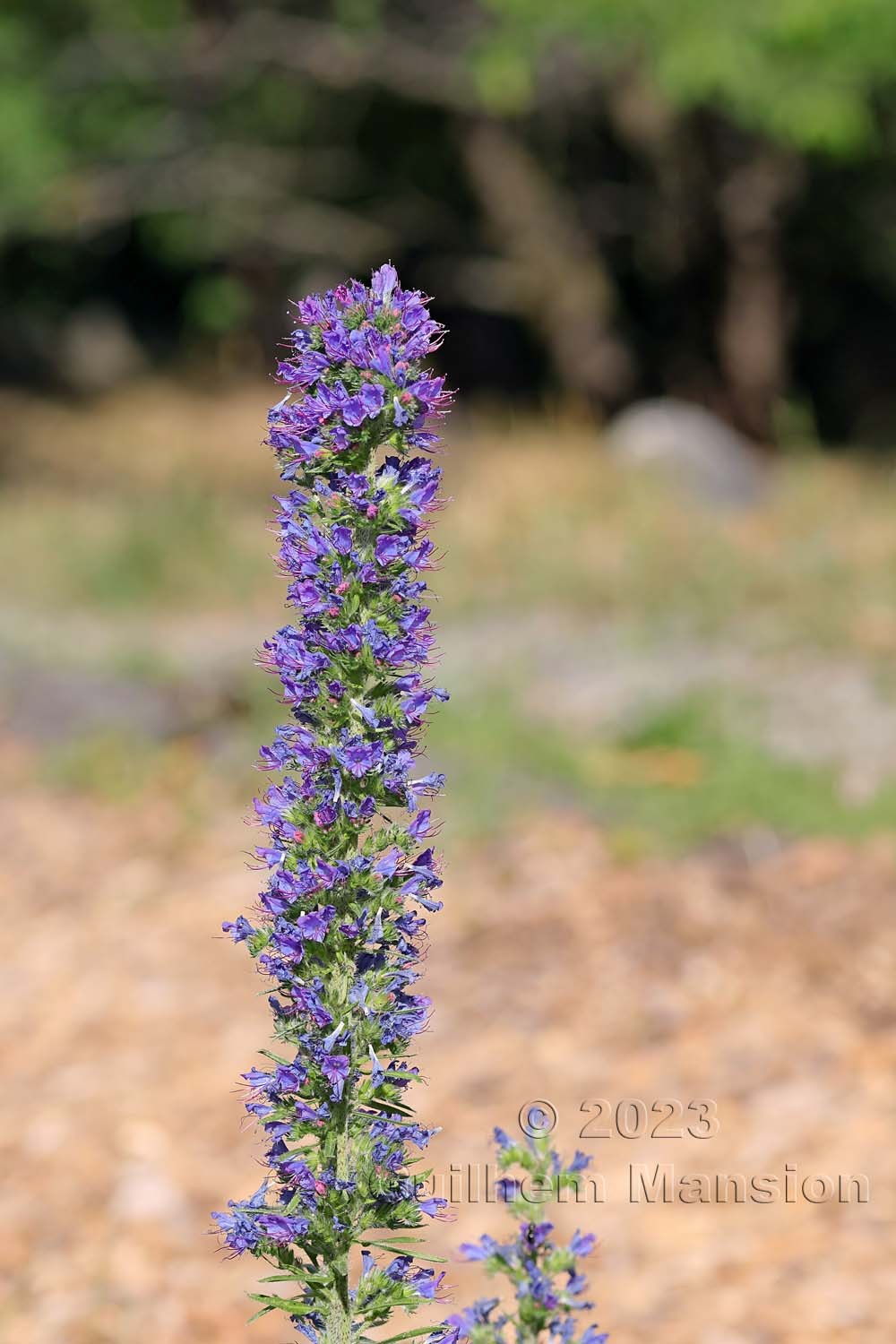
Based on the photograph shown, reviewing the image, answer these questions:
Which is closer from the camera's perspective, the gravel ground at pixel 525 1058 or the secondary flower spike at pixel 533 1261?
the secondary flower spike at pixel 533 1261

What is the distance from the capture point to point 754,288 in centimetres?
1558

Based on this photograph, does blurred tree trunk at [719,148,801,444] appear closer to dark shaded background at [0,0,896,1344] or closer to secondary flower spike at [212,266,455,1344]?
dark shaded background at [0,0,896,1344]

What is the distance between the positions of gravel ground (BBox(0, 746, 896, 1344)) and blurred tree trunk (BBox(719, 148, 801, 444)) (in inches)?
411

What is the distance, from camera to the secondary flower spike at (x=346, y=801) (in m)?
1.86

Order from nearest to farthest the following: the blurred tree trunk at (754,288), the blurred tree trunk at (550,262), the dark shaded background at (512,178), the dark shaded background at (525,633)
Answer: the dark shaded background at (525,633)
the dark shaded background at (512,178)
the blurred tree trunk at (754,288)
the blurred tree trunk at (550,262)

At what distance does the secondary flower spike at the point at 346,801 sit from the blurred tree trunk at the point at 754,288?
14144 mm

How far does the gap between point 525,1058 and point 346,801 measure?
306cm

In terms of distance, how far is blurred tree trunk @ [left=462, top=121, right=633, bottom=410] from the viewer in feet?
52.4

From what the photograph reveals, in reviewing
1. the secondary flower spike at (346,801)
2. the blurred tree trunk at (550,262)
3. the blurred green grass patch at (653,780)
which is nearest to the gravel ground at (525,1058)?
the blurred green grass patch at (653,780)

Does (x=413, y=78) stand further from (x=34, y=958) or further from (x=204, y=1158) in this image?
(x=204, y=1158)

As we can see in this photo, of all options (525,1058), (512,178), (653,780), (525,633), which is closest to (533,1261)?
(525,1058)

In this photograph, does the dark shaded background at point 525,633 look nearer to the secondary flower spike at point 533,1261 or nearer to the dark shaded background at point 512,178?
the dark shaded background at point 512,178

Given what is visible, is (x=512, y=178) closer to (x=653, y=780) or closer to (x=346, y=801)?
(x=653, y=780)

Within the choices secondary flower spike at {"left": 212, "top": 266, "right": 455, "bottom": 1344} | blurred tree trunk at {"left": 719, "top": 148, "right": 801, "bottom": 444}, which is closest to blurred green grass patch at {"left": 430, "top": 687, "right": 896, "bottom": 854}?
secondary flower spike at {"left": 212, "top": 266, "right": 455, "bottom": 1344}
